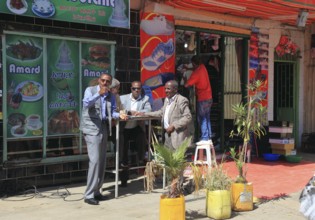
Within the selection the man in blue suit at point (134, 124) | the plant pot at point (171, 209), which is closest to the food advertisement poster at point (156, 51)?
the man in blue suit at point (134, 124)

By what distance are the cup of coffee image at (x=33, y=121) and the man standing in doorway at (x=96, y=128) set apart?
3.91 feet

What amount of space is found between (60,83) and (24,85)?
686 mm

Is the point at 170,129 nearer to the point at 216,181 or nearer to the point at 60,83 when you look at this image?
the point at 216,181

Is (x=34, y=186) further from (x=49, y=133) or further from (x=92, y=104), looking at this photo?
(x=92, y=104)

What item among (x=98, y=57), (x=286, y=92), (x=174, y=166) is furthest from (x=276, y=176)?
(x=286, y=92)

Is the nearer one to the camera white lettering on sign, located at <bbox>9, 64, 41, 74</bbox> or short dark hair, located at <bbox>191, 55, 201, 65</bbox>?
white lettering on sign, located at <bbox>9, 64, 41, 74</bbox>

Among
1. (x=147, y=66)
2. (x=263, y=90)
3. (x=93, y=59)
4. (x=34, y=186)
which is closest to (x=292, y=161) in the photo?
(x=263, y=90)

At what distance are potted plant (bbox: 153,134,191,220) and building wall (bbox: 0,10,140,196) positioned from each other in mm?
2588

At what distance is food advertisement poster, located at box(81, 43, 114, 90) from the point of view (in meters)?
8.09

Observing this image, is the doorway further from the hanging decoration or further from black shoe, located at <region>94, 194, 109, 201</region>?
black shoe, located at <region>94, 194, 109, 201</region>

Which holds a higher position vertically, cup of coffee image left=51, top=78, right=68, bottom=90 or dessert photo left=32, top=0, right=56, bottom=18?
dessert photo left=32, top=0, right=56, bottom=18

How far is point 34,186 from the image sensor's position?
7402 millimetres

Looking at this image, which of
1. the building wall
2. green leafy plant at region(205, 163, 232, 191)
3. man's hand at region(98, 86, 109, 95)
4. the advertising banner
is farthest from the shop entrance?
green leafy plant at region(205, 163, 232, 191)

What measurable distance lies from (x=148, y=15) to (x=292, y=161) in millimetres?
5027
